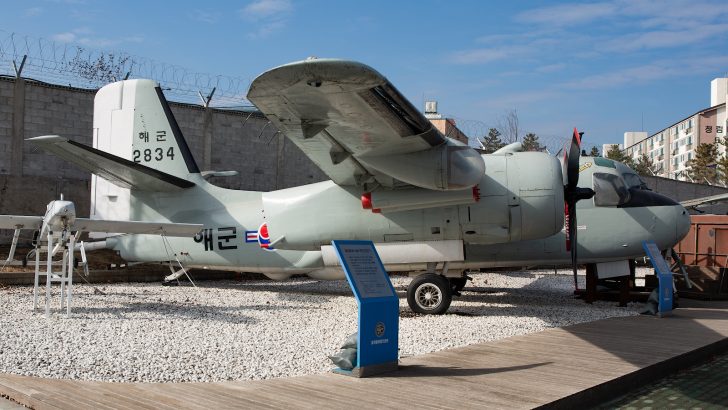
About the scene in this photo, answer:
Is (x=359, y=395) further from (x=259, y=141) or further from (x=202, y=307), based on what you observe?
(x=259, y=141)

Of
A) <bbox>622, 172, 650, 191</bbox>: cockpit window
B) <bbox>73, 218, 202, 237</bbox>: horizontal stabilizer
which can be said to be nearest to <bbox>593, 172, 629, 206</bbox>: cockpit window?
<bbox>622, 172, 650, 191</bbox>: cockpit window

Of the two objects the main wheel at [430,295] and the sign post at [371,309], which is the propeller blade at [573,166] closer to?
the main wheel at [430,295]

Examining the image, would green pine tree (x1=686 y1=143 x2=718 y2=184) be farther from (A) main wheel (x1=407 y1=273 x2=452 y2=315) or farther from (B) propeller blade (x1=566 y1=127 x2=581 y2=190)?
(A) main wheel (x1=407 y1=273 x2=452 y2=315)

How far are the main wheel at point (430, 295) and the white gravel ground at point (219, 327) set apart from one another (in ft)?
0.86

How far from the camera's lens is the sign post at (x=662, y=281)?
467 inches

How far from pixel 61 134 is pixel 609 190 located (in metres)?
15.0

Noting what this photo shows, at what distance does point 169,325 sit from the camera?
9625mm

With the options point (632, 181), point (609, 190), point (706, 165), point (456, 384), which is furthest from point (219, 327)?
point (706, 165)

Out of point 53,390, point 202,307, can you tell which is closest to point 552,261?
point 202,307

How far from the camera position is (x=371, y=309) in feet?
21.4

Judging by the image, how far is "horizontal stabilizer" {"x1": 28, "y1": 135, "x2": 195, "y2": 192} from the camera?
437 inches

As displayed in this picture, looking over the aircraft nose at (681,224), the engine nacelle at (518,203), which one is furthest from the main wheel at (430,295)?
the aircraft nose at (681,224)

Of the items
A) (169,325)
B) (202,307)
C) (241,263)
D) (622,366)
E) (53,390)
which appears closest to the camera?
(53,390)

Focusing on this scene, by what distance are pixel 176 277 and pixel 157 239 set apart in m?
1.45
